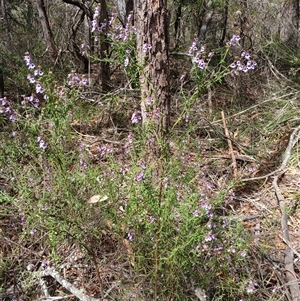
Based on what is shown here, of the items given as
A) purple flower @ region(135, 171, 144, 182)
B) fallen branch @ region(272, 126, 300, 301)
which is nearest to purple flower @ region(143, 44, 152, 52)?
purple flower @ region(135, 171, 144, 182)

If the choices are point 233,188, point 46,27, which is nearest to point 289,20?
point 46,27

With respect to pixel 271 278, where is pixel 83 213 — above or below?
above

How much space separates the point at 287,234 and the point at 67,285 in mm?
1499

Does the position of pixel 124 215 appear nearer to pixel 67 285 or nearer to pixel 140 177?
pixel 140 177

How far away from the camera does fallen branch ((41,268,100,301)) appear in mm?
2255

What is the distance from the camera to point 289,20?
6.14m

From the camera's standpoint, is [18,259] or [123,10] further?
[123,10]

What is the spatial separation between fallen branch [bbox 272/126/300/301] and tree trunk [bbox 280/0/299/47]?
3101 mm

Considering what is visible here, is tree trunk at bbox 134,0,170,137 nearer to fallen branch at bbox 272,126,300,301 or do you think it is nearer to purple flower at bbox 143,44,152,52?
purple flower at bbox 143,44,152,52

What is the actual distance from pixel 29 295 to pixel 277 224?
5.84ft

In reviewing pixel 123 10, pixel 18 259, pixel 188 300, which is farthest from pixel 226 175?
pixel 123 10

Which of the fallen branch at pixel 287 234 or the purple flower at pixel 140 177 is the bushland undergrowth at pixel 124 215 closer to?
the purple flower at pixel 140 177

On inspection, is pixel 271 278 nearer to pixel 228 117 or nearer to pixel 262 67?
pixel 228 117

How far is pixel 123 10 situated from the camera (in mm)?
4793
